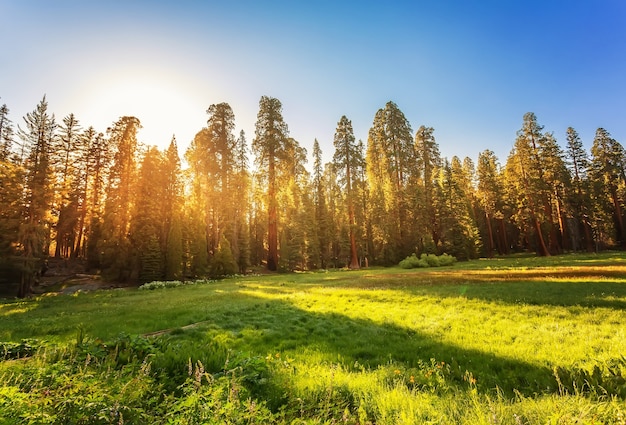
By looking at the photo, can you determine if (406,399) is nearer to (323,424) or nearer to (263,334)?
(323,424)

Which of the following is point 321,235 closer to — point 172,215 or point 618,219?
point 172,215

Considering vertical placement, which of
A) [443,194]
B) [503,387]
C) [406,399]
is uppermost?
[443,194]

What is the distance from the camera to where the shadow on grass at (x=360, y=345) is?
17.4 ft

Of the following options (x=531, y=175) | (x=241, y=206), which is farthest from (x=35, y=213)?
(x=531, y=175)

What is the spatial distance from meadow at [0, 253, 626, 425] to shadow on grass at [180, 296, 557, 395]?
0.04m

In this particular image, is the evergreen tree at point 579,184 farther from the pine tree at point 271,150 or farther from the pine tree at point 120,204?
the pine tree at point 120,204

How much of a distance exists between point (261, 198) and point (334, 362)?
3054 cm

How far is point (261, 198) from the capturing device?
1403 inches

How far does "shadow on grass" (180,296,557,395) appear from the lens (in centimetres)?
529

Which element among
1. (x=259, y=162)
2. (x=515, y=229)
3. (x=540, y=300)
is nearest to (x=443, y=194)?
(x=259, y=162)

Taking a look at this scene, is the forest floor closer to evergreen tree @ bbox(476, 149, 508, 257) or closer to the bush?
the bush

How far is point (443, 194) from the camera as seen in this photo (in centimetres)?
4444

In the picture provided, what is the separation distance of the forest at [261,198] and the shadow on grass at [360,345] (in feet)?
73.7

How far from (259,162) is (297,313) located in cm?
2716
